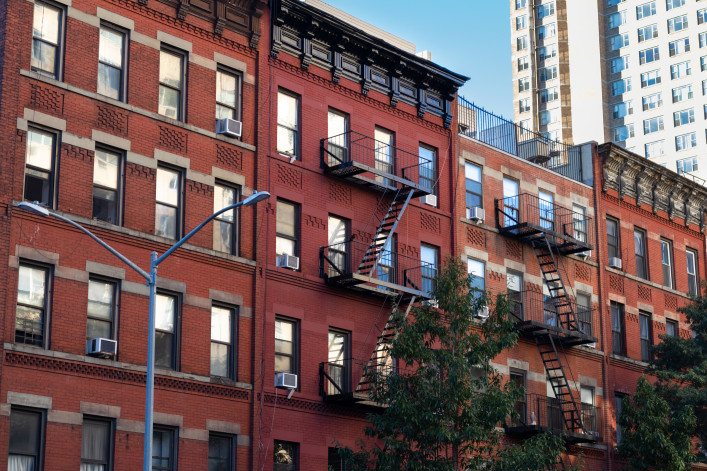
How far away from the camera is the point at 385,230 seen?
1495 inches

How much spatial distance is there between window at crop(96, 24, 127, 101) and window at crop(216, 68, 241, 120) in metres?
3.39

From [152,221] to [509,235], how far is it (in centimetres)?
1636

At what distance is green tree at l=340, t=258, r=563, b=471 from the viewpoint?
29516 millimetres

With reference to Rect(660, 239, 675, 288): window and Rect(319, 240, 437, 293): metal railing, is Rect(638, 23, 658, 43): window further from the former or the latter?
Rect(319, 240, 437, 293): metal railing

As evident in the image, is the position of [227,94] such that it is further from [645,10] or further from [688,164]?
[645,10]

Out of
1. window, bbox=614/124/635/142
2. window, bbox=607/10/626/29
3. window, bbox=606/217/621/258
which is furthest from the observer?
window, bbox=607/10/626/29

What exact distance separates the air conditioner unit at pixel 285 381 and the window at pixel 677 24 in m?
79.1

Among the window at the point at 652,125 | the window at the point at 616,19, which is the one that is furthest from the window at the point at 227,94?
the window at the point at 616,19

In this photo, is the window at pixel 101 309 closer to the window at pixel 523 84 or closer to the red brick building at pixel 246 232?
the red brick building at pixel 246 232

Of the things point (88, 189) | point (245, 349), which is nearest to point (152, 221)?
point (88, 189)

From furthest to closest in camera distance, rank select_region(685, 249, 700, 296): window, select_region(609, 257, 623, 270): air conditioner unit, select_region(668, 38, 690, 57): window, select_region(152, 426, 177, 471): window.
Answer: select_region(668, 38, 690, 57): window, select_region(685, 249, 700, 296): window, select_region(609, 257, 623, 270): air conditioner unit, select_region(152, 426, 177, 471): window

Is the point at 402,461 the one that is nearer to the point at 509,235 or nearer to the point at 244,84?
the point at 244,84

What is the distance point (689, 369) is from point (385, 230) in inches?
536

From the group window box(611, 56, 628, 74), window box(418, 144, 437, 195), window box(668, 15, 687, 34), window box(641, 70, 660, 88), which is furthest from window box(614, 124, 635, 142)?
window box(418, 144, 437, 195)
